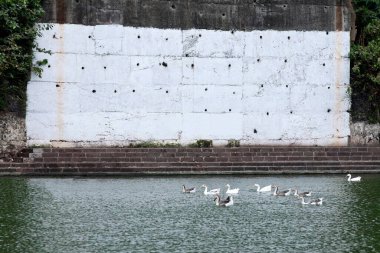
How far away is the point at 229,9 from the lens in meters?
30.9

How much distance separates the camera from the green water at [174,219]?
50.2 ft

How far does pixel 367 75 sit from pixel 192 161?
728 cm

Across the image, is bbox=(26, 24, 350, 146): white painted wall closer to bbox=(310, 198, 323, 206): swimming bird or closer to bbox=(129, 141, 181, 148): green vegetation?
bbox=(129, 141, 181, 148): green vegetation

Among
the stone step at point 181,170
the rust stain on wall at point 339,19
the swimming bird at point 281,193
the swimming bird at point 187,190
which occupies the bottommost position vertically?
the swimming bird at point 281,193

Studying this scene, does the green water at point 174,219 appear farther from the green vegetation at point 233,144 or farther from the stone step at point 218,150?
the green vegetation at point 233,144

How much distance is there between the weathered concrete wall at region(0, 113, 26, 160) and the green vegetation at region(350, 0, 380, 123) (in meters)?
11.5

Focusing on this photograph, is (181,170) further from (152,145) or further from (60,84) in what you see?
(60,84)

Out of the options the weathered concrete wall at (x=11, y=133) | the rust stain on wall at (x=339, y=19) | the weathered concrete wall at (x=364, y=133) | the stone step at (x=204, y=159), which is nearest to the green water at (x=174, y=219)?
the stone step at (x=204, y=159)

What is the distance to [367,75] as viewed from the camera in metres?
31.5

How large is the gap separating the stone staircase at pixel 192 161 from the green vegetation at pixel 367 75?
92.4 inches

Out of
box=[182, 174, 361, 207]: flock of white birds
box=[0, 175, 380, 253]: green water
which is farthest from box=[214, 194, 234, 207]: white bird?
box=[0, 175, 380, 253]: green water

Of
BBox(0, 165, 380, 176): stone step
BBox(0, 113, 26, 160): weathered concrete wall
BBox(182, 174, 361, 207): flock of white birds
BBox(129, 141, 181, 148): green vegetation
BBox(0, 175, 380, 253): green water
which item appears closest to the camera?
BBox(0, 175, 380, 253): green water

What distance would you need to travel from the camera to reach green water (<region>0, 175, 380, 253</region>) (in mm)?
15297

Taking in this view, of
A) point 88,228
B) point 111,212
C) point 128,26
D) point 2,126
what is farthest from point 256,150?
point 88,228
